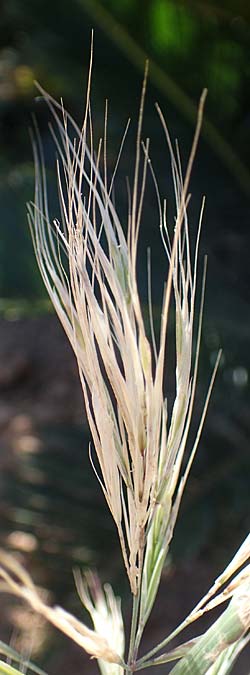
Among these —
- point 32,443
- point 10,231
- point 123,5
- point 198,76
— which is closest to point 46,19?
point 123,5

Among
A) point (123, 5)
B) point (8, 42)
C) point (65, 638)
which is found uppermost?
point (8, 42)

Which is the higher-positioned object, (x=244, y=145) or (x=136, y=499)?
(x=244, y=145)

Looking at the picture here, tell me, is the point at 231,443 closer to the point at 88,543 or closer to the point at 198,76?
the point at 88,543

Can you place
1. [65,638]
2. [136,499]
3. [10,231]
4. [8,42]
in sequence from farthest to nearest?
[8,42] → [10,231] → [65,638] → [136,499]

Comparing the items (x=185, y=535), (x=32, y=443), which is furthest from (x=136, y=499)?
(x=32, y=443)

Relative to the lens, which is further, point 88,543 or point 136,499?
point 88,543

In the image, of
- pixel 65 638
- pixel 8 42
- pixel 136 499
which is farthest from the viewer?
pixel 8 42

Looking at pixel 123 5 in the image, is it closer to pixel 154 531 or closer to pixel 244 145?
pixel 244 145
